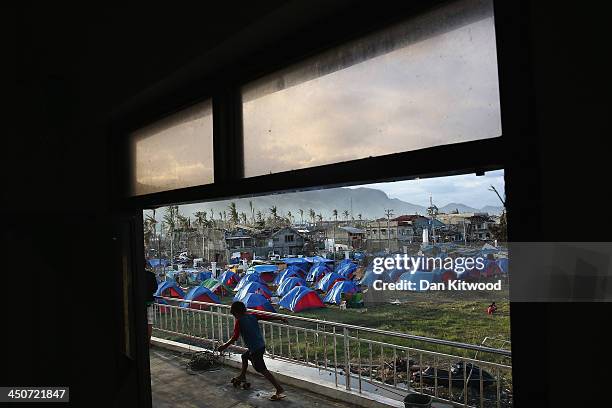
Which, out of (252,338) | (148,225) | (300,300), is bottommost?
(300,300)

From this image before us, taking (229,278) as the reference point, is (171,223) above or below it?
above

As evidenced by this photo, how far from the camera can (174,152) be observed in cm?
165

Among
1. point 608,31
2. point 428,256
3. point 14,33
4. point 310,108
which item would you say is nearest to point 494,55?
point 608,31

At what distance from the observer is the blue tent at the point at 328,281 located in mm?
14727

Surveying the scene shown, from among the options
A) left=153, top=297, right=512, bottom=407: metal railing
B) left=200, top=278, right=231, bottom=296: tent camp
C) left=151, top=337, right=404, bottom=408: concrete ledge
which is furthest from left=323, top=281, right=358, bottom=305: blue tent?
left=151, top=337, right=404, bottom=408: concrete ledge

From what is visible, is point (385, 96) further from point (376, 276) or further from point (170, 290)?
point (376, 276)

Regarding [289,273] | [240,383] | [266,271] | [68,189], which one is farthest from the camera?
[266,271]

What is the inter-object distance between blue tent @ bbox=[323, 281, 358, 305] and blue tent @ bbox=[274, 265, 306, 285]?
2.79 metres

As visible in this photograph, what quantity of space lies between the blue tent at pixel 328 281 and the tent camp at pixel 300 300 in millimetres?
1919

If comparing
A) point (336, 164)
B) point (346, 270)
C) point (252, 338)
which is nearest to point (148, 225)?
point (252, 338)

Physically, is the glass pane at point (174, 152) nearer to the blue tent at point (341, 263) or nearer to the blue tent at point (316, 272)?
the blue tent at point (341, 263)

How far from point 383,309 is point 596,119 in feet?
50.0

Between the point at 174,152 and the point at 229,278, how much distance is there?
15.4 m

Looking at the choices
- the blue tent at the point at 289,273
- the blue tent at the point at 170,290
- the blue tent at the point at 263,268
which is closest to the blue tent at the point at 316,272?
the blue tent at the point at 289,273
